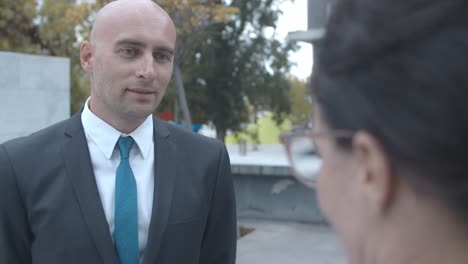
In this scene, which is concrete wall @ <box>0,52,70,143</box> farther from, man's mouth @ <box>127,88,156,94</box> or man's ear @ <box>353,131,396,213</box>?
man's ear @ <box>353,131,396,213</box>

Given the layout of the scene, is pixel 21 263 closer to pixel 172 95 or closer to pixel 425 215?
pixel 425 215

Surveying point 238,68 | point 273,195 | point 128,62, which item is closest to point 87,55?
point 128,62

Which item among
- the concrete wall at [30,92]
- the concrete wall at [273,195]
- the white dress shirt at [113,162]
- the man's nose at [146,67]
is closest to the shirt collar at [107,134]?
the white dress shirt at [113,162]

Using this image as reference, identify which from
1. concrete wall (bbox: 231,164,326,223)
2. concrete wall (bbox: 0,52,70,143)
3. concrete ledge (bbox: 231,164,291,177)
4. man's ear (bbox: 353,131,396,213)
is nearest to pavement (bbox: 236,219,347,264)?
concrete wall (bbox: 231,164,326,223)

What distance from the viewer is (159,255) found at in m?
1.99

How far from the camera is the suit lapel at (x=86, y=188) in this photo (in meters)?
1.91

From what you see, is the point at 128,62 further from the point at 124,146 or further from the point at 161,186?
the point at 161,186

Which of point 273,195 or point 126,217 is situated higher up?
point 126,217

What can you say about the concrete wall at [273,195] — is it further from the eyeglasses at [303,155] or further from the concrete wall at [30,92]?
the eyeglasses at [303,155]

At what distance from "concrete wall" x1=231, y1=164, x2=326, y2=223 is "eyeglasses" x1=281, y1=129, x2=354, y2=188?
275 inches

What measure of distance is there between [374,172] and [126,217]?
139cm

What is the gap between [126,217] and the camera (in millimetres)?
1983

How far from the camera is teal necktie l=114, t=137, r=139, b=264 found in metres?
1.96

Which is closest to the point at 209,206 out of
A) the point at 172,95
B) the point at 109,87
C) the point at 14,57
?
the point at 109,87
